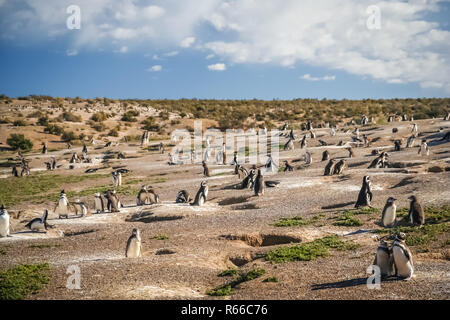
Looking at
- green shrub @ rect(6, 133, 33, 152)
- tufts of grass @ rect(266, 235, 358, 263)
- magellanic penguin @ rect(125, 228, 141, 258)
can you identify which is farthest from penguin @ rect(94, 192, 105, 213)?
green shrub @ rect(6, 133, 33, 152)

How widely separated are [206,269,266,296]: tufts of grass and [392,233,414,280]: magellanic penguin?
2.76 meters

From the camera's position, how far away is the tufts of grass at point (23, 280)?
325 inches

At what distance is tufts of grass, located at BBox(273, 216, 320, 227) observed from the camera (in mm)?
13195

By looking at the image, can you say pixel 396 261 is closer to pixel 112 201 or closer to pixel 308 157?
pixel 112 201

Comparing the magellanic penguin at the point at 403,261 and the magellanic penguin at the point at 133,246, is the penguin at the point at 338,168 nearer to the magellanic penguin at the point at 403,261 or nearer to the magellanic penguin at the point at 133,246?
the magellanic penguin at the point at 133,246

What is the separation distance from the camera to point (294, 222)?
1343cm

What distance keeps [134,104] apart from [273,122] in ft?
78.0

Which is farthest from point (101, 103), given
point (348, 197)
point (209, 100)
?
point (348, 197)

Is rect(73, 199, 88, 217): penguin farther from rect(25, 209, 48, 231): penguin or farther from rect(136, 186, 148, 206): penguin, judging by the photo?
rect(25, 209, 48, 231): penguin

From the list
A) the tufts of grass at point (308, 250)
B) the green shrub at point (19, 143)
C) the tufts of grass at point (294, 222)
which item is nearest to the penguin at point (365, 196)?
the tufts of grass at point (294, 222)

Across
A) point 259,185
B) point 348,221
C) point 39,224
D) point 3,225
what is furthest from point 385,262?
point 3,225

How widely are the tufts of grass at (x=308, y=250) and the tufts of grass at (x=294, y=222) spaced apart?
182 cm
